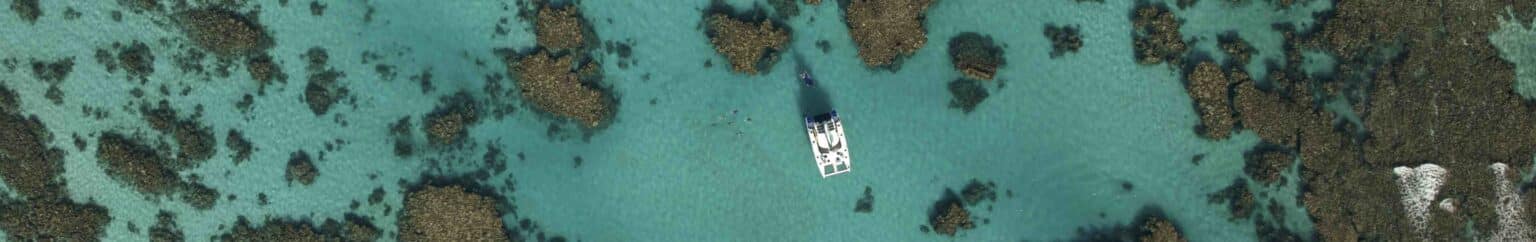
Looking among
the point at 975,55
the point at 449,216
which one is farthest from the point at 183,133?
the point at 975,55

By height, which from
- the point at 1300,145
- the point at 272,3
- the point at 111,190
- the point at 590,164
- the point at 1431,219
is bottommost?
the point at 1431,219

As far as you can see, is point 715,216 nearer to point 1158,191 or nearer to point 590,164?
point 590,164

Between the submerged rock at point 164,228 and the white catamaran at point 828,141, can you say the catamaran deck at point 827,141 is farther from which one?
the submerged rock at point 164,228

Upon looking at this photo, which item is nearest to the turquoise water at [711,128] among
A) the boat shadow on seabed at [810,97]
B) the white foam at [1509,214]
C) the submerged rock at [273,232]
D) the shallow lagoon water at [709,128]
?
the shallow lagoon water at [709,128]

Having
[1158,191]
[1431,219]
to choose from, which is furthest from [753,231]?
[1431,219]

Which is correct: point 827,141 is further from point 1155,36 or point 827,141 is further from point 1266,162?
point 1266,162

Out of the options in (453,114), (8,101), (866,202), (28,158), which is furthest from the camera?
(866,202)
